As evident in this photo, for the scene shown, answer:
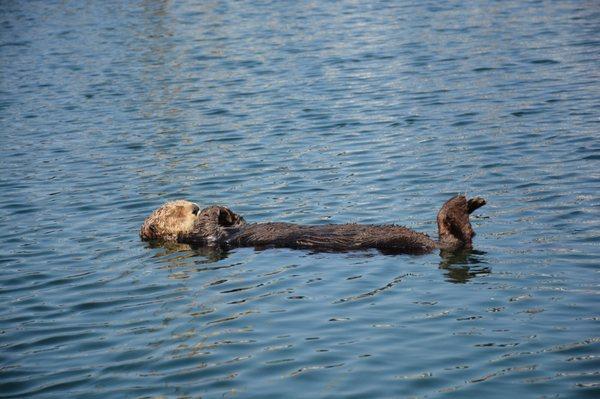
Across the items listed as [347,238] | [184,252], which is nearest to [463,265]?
[347,238]

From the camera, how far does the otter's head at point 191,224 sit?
7508 millimetres

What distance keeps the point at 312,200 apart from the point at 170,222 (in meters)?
1.47

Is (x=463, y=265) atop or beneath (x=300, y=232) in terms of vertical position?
beneath

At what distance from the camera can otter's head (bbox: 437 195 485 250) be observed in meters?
6.40

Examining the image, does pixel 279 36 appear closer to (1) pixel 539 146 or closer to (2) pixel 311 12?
(2) pixel 311 12

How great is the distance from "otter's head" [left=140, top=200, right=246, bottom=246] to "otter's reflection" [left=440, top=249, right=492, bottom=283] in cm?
181

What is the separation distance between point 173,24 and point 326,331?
15.2 m

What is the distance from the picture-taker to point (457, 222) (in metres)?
6.46

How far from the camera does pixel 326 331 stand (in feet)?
18.5

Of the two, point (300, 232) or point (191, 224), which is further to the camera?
point (191, 224)

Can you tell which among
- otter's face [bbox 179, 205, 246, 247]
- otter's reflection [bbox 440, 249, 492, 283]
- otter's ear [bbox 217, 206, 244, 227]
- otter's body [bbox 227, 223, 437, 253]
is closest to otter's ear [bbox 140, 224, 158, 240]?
otter's face [bbox 179, 205, 246, 247]

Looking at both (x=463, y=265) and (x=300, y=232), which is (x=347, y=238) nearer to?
(x=300, y=232)

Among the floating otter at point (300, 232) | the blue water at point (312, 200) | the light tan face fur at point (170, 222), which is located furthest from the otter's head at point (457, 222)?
the light tan face fur at point (170, 222)

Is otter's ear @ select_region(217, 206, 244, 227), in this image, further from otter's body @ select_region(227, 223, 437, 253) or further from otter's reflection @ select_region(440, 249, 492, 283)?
otter's reflection @ select_region(440, 249, 492, 283)
